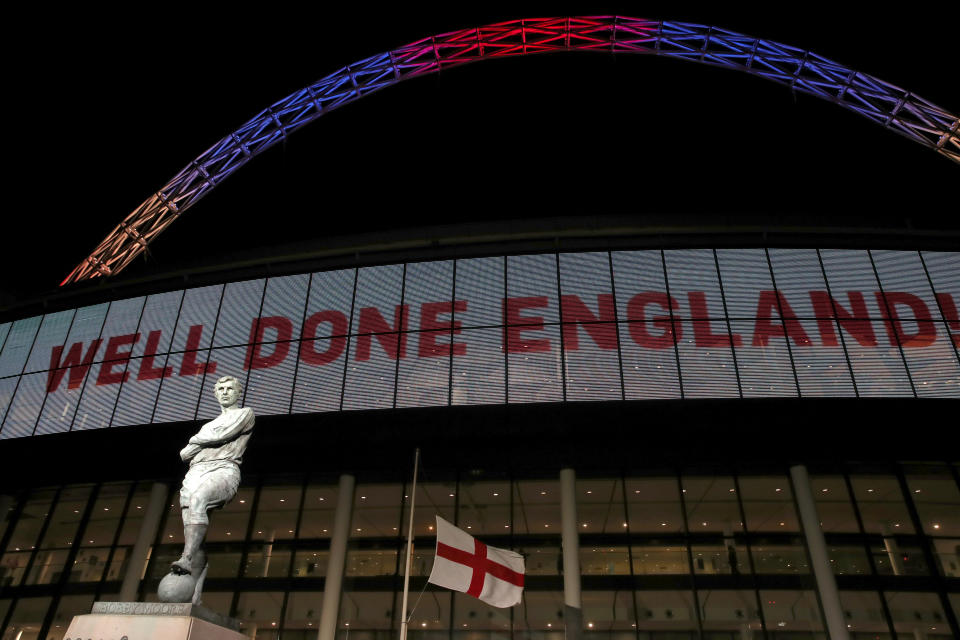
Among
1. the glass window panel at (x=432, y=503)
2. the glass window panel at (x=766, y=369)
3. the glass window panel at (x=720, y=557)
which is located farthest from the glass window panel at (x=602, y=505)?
the glass window panel at (x=766, y=369)

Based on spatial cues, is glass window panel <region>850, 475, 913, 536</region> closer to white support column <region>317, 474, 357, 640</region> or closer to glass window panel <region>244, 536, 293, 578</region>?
white support column <region>317, 474, 357, 640</region>

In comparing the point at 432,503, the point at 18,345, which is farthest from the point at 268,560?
the point at 18,345

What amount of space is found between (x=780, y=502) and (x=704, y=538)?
3.34 m

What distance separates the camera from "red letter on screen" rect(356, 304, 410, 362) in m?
24.9

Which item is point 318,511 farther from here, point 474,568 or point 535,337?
point 474,568

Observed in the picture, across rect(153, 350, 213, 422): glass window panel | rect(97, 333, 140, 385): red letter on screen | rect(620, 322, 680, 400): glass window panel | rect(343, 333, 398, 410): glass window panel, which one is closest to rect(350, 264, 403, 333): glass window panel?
rect(343, 333, 398, 410): glass window panel

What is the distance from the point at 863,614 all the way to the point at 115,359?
29244mm

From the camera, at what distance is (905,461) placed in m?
24.2

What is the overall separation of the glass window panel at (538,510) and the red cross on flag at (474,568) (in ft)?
25.0

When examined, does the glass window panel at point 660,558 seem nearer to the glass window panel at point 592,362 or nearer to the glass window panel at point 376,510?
the glass window panel at point 592,362

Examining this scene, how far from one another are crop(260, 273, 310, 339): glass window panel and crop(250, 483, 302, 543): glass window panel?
20.9 ft

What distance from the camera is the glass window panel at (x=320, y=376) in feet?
79.5

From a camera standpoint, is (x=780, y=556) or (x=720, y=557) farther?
(x=720, y=557)

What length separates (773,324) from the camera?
2394cm
